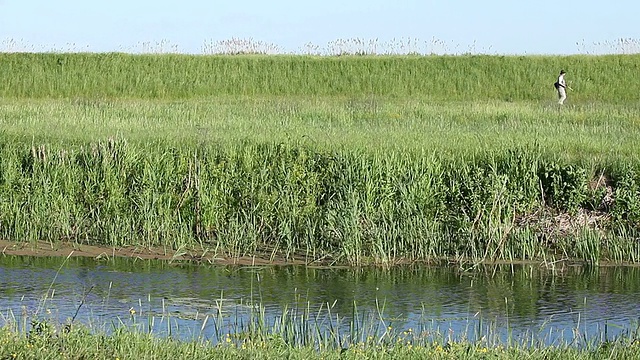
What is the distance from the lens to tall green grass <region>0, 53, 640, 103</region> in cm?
3133

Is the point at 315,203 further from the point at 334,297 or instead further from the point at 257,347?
the point at 257,347

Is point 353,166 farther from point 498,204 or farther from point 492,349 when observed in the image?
point 492,349

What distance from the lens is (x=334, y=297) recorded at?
376 inches

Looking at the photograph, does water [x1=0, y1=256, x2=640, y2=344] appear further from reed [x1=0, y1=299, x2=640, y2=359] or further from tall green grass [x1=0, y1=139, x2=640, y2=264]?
reed [x1=0, y1=299, x2=640, y2=359]

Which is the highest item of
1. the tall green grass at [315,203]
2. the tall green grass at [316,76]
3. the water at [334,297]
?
the tall green grass at [316,76]

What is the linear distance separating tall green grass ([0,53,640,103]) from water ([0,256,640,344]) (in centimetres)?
1945

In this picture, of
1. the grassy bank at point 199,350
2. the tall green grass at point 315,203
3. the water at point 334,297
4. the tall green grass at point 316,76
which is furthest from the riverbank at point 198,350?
the tall green grass at point 316,76

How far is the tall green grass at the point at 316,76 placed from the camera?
31.3m

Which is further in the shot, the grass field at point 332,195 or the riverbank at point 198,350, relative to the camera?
the grass field at point 332,195

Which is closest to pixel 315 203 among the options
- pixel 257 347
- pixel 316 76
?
pixel 257 347

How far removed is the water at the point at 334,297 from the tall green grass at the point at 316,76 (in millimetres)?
19449

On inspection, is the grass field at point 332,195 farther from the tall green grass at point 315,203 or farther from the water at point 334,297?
the water at point 334,297

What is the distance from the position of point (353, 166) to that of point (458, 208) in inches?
49.4

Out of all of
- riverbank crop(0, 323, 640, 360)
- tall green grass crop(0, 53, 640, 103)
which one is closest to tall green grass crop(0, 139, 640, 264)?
riverbank crop(0, 323, 640, 360)
